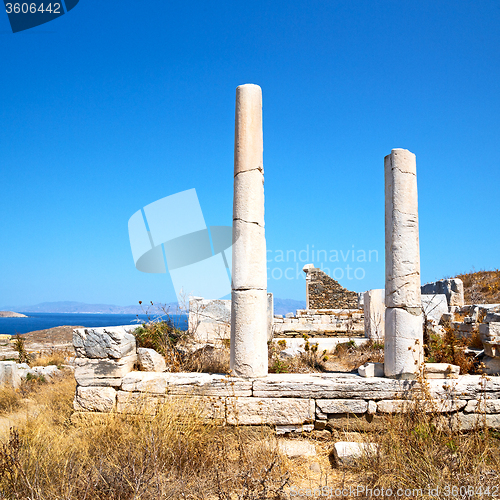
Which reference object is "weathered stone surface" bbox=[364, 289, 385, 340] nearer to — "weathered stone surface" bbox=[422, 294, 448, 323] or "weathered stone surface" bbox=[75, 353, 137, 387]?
"weathered stone surface" bbox=[422, 294, 448, 323]

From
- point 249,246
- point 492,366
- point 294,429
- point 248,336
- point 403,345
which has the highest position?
point 249,246

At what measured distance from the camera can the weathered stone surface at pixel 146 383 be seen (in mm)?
5863

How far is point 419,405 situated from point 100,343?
4.62m

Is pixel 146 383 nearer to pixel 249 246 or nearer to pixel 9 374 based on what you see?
pixel 249 246

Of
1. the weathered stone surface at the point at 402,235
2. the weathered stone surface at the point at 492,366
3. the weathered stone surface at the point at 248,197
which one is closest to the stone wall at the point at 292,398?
the weathered stone surface at the point at 492,366

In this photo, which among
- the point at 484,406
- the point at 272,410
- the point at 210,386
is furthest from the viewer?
the point at 210,386

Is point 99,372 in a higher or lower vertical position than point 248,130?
lower

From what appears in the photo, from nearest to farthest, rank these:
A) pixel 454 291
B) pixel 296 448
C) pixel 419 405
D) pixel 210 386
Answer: pixel 296 448 → pixel 419 405 → pixel 210 386 → pixel 454 291

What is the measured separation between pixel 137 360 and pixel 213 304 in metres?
5.35

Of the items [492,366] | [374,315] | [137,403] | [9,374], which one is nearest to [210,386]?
[137,403]

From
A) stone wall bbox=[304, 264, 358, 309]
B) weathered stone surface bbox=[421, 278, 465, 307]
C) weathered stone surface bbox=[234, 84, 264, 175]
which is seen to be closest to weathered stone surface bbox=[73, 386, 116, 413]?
weathered stone surface bbox=[234, 84, 264, 175]

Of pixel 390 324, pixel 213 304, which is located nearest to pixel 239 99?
pixel 390 324

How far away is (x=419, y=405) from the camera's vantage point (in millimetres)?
5516

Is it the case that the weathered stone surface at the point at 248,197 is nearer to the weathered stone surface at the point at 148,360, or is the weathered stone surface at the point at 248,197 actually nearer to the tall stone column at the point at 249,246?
the tall stone column at the point at 249,246
